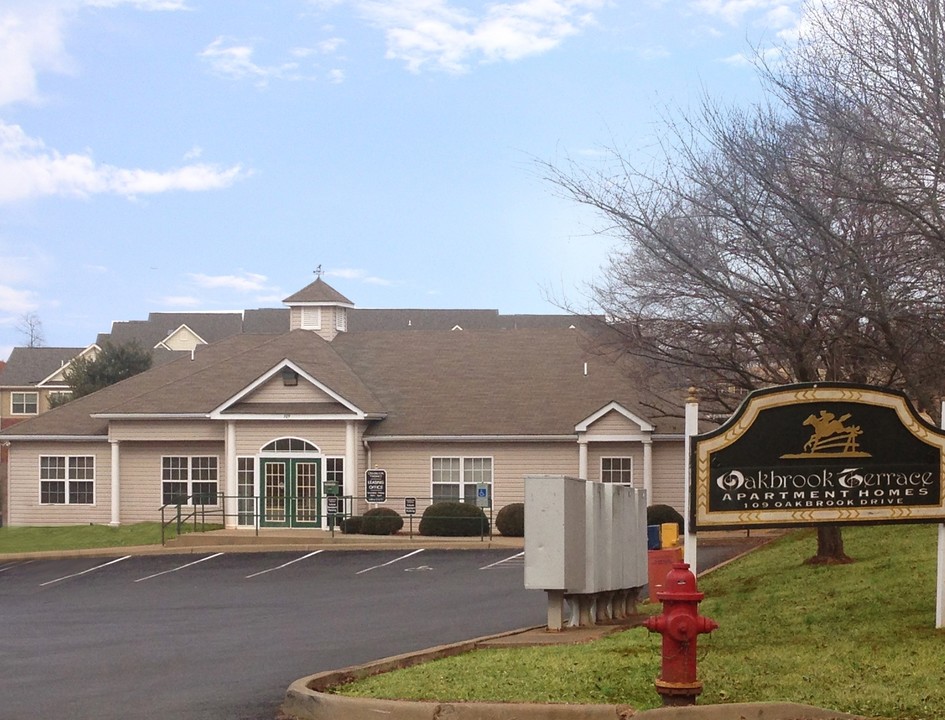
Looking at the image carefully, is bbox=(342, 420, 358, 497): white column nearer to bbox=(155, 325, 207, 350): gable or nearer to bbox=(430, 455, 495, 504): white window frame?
bbox=(430, 455, 495, 504): white window frame

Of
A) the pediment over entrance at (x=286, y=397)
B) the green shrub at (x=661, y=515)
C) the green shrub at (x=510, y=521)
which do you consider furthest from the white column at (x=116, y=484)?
the green shrub at (x=661, y=515)

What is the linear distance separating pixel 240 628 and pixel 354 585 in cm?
716

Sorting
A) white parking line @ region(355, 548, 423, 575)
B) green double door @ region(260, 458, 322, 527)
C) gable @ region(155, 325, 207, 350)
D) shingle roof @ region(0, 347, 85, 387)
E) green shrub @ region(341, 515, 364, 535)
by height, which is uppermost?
gable @ region(155, 325, 207, 350)

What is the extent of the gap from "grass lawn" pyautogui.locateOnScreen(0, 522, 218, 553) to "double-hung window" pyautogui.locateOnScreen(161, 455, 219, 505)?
1.17 metres

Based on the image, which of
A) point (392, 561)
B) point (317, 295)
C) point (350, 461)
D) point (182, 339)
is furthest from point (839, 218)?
point (182, 339)

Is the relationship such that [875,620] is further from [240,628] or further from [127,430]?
[127,430]

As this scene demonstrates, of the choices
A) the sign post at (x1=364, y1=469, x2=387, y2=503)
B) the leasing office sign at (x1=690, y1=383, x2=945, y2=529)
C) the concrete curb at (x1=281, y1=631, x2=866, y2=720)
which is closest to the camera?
the concrete curb at (x1=281, y1=631, x2=866, y2=720)

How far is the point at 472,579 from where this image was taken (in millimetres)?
24844

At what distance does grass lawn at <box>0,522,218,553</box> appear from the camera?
35.5 m

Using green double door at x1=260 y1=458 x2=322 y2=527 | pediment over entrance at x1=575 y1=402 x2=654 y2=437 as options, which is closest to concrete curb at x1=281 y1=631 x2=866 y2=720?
pediment over entrance at x1=575 y1=402 x2=654 y2=437

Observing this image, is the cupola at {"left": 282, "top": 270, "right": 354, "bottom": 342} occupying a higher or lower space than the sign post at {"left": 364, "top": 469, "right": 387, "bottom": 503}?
higher

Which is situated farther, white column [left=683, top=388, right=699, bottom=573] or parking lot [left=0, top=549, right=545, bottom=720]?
white column [left=683, top=388, right=699, bottom=573]

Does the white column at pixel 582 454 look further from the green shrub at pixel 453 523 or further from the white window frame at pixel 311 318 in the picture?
the white window frame at pixel 311 318

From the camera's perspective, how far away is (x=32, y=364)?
9050cm
